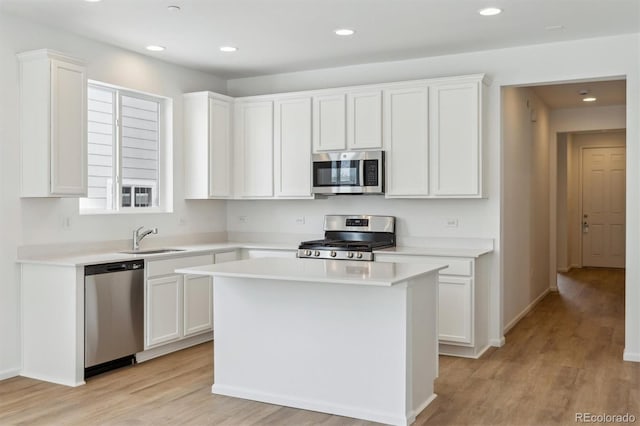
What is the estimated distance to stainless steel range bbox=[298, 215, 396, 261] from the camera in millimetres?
5172

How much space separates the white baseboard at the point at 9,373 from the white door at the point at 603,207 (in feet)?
32.8

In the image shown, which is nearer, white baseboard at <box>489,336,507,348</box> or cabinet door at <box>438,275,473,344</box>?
cabinet door at <box>438,275,473,344</box>

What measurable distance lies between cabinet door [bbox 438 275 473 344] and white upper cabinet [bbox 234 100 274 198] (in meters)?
2.06

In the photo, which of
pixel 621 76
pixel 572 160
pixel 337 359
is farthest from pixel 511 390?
pixel 572 160

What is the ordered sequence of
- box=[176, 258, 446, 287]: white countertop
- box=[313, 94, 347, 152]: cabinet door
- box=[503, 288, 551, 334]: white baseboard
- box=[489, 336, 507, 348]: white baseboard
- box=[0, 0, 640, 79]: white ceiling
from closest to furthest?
box=[176, 258, 446, 287]: white countertop < box=[0, 0, 640, 79]: white ceiling < box=[489, 336, 507, 348]: white baseboard < box=[313, 94, 347, 152]: cabinet door < box=[503, 288, 551, 334]: white baseboard

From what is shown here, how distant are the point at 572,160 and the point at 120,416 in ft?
32.5

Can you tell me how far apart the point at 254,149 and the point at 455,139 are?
6.73ft

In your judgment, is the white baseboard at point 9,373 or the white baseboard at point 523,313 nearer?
the white baseboard at point 9,373

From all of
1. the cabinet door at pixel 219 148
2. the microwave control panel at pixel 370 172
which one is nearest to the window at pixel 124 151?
the cabinet door at pixel 219 148

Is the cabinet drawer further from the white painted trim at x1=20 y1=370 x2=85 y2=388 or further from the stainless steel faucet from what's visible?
the white painted trim at x1=20 y1=370 x2=85 y2=388

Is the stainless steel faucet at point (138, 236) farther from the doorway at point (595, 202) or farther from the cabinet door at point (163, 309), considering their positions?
the doorway at point (595, 202)

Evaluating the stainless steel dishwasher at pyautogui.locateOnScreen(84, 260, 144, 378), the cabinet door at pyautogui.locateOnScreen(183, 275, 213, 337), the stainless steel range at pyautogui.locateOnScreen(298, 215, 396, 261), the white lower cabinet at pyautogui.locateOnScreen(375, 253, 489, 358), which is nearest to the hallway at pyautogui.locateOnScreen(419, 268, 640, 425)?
the white lower cabinet at pyautogui.locateOnScreen(375, 253, 489, 358)

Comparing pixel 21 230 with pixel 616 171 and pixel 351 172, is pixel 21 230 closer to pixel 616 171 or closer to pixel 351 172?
pixel 351 172

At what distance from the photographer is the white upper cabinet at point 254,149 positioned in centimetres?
600
